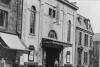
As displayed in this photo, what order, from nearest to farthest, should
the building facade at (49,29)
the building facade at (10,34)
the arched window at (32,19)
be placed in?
the building facade at (10,34) → the building facade at (49,29) → the arched window at (32,19)

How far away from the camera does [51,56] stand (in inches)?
1323

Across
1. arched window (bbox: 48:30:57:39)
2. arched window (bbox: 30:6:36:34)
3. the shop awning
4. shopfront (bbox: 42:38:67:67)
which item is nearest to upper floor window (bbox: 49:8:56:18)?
arched window (bbox: 48:30:57:39)

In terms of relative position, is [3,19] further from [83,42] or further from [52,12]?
[83,42]

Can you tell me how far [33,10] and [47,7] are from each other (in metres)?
3.44

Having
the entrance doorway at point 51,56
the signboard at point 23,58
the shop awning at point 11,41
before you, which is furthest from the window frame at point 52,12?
the shop awning at point 11,41

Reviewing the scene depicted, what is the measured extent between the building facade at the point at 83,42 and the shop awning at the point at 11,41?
18168 millimetres

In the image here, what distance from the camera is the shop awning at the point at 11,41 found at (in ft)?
75.5

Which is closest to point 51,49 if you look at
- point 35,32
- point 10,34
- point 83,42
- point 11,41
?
point 35,32

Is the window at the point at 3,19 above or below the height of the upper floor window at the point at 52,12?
below

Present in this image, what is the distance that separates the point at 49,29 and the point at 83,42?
14.3 meters

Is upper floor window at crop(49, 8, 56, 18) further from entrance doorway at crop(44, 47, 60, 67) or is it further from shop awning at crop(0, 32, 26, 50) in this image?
shop awning at crop(0, 32, 26, 50)

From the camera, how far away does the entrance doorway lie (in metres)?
32.5

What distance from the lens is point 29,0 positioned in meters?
27.9

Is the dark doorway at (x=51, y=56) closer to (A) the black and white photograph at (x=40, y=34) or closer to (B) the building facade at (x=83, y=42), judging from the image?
(A) the black and white photograph at (x=40, y=34)
